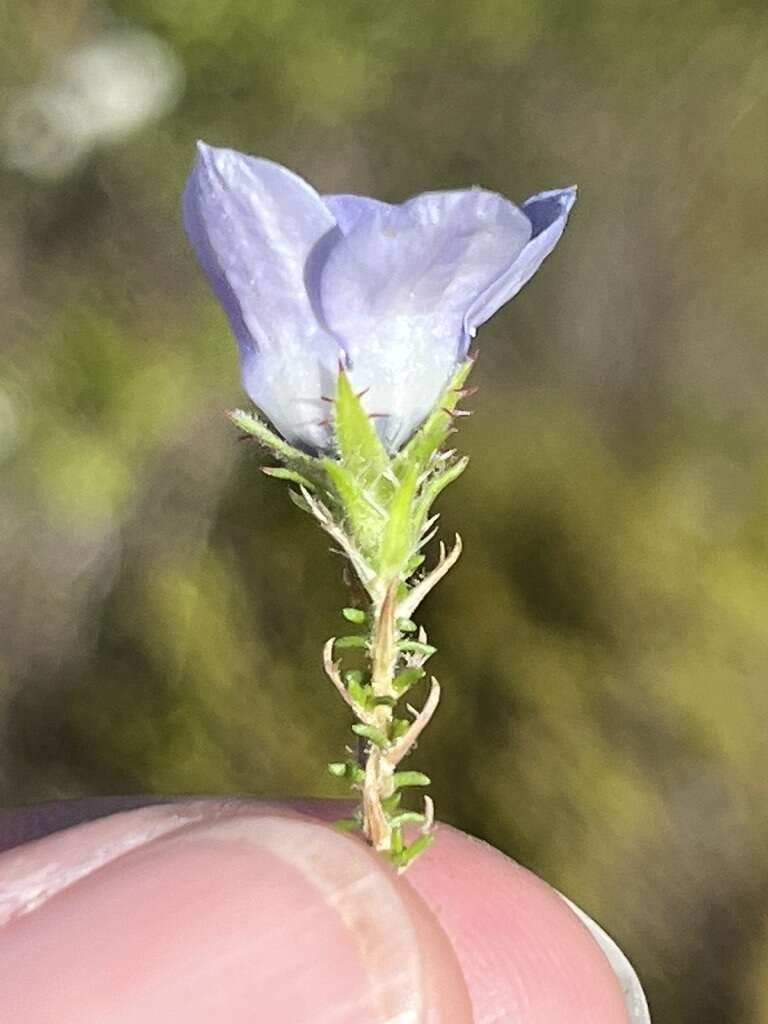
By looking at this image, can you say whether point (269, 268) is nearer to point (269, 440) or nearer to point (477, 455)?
point (269, 440)

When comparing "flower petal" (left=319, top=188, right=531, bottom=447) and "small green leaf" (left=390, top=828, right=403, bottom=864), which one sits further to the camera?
"small green leaf" (left=390, top=828, right=403, bottom=864)

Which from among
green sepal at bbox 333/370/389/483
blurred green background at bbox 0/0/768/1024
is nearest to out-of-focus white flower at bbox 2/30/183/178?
blurred green background at bbox 0/0/768/1024

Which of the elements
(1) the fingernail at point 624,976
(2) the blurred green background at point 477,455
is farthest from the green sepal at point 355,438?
(2) the blurred green background at point 477,455

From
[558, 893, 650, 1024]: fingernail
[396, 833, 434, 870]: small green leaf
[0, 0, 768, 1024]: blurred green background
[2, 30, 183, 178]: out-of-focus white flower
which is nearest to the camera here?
[396, 833, 434, 870]: small green leaf

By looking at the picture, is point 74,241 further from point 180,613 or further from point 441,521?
point 441,521

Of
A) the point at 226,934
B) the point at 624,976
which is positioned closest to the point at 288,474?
the point at 226,934

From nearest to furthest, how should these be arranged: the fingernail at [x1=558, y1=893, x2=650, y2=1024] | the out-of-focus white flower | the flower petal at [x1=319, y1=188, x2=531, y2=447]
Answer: the flower petal at [x1=319, y1=188, x2=531, y2=447] < the fingernail at [x1=558, y1=893, x2=650, y2=1024] < the out-of-focus white flower

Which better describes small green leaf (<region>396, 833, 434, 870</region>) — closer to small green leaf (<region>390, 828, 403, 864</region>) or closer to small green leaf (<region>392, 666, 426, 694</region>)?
small green leaf (<region>390, 828, 403, 864</region>)
